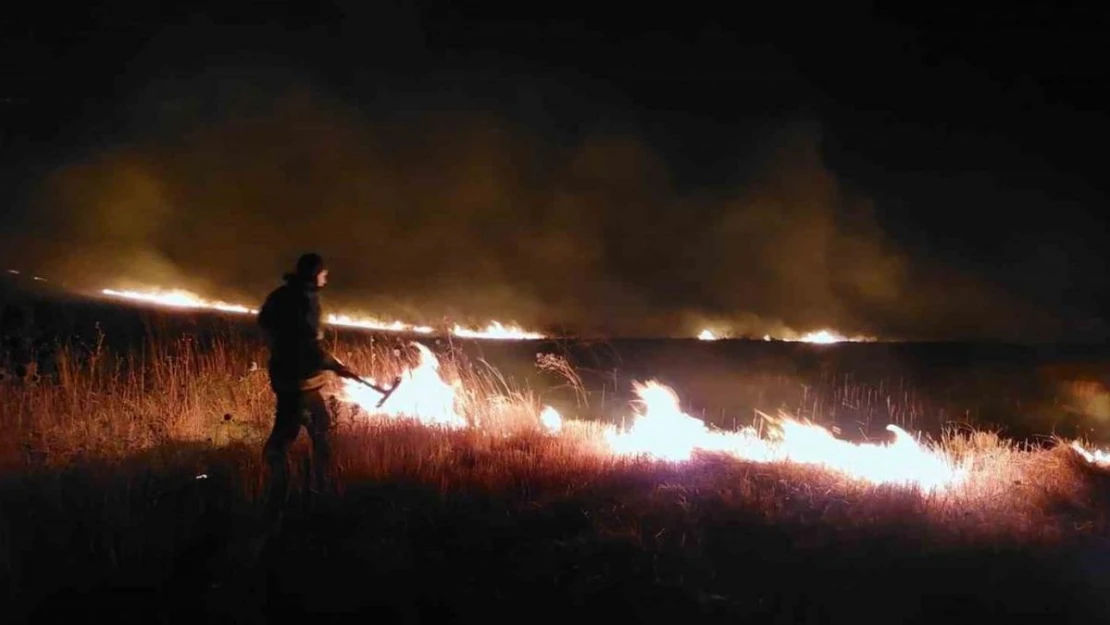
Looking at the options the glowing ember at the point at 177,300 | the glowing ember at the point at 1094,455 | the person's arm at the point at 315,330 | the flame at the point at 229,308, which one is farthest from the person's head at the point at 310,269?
the glowing ember at the point at 177,300

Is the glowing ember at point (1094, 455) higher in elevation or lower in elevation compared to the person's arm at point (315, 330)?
lower

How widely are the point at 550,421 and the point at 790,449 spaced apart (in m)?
2.89

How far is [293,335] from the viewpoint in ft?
24.1

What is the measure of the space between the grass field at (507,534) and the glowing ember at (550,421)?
1.11 metres

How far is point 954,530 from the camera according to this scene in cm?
686

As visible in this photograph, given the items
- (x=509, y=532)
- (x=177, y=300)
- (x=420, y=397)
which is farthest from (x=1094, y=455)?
(x=177, y=300)

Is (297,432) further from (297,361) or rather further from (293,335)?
(293,335)

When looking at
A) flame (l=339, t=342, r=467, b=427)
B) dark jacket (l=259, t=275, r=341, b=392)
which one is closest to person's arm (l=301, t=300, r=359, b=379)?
dark jacket (l=259, t=275, r=341, b=392)

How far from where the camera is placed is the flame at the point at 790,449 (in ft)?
28.7

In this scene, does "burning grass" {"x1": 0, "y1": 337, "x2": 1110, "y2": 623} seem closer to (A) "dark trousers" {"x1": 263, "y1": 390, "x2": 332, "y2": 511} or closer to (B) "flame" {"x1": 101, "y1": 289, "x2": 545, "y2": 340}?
(A) "dark trousers" {"x1": 263, "y1": 390, "x2": 332, "y2": 511}

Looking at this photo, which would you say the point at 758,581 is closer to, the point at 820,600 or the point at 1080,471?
the point at 820,600

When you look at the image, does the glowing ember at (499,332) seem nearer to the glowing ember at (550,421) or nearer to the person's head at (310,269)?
the glowing ember at (550,421)

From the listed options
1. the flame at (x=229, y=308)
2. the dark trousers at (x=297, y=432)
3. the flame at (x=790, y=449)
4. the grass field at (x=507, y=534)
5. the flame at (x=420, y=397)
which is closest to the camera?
the grass field at (x=507, y=534)

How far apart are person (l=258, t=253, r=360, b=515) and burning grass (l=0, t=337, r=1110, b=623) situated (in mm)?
381
